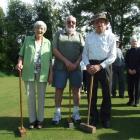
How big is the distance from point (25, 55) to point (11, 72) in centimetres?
3369

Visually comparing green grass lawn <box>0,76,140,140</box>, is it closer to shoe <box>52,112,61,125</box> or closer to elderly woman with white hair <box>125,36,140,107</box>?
shoe <box>52,112,61,125</box>

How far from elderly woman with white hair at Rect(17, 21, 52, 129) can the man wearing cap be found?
80 cm

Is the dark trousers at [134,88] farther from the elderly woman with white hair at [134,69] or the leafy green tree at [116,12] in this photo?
the leafy green tree at [116,12]

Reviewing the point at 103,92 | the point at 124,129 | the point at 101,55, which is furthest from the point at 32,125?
the point at 101,55

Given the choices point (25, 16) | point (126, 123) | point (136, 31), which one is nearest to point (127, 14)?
point (136, 31)

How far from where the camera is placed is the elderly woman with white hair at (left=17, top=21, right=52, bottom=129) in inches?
362

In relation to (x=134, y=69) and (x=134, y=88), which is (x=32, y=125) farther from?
(x=134, y=88)

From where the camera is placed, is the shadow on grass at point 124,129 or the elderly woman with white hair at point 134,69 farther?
the elderly woman with white hair at point 134,69

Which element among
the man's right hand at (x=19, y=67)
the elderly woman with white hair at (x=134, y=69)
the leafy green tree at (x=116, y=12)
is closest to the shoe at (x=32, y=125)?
the man's right hand at (x=19, y=67)

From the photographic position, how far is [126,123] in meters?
9.89

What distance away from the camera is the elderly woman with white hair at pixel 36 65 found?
919 centimetres

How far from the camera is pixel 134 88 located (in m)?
13.3

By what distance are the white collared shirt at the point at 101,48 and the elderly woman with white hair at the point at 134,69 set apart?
3613mm

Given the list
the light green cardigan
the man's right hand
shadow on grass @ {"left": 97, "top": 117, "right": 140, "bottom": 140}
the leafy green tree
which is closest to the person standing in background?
shadow on grass @ {"left": 97, "top": 117, "right": 140, "bottom": 140}
